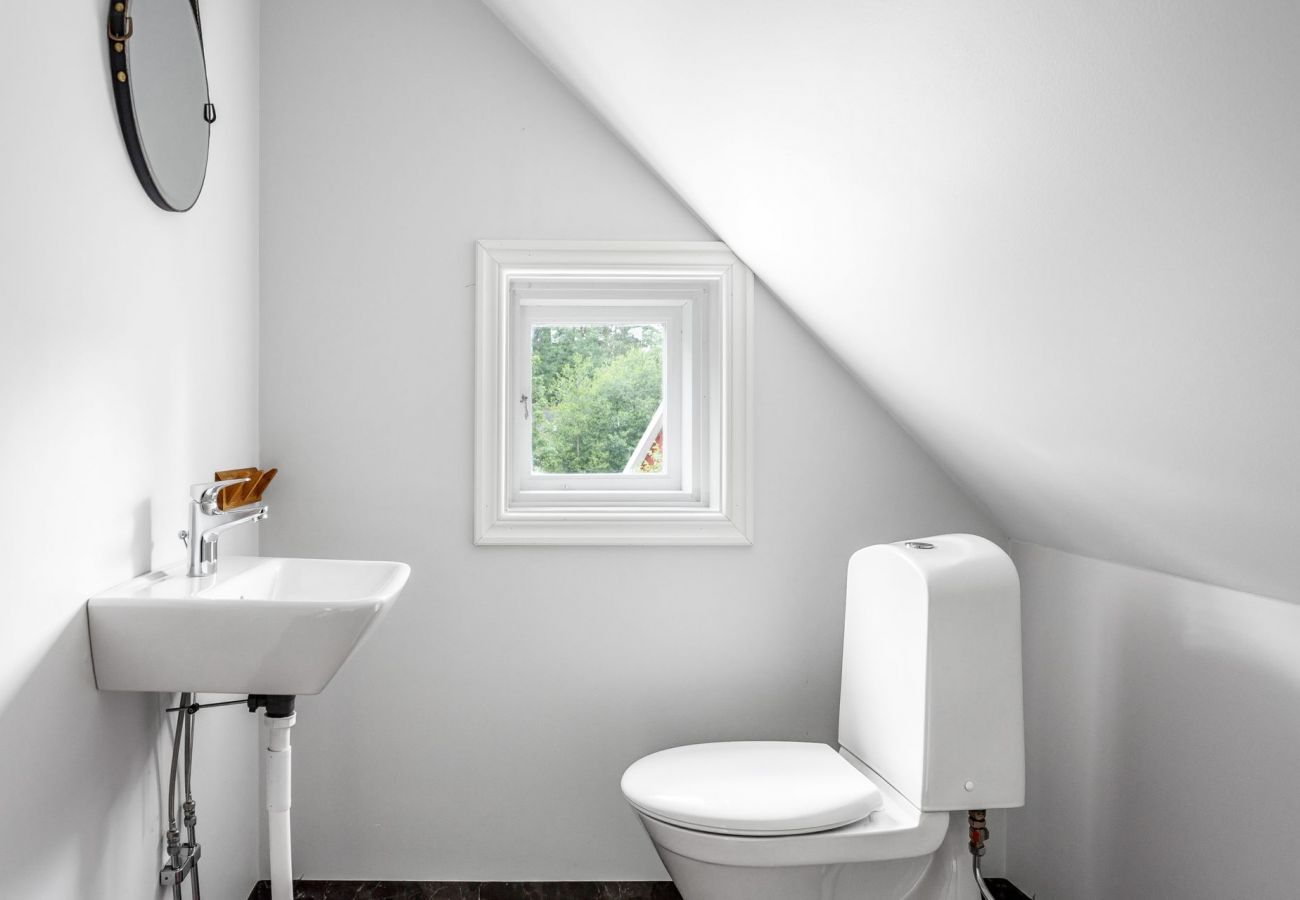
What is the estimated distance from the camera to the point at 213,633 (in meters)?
1.27

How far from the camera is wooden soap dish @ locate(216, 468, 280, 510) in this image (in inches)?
61.7

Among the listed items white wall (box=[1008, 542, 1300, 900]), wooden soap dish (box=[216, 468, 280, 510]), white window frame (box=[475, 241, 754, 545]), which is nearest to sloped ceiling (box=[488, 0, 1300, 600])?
white wall (box=[1008, 542, 1300, 900])

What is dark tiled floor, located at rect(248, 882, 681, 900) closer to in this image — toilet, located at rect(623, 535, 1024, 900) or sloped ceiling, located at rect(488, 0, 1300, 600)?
toilet, located at rect(623, 535, 1024, 900)

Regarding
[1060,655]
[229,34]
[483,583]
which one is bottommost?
[1060,655]

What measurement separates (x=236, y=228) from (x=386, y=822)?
54.7 inches

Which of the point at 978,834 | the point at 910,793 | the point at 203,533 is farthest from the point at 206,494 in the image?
the point at 978,834

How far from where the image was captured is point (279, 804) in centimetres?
151

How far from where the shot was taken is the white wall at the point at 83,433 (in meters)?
1.11

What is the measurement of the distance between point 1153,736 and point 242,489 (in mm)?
1776

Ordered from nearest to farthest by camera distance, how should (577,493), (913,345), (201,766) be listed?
→ (913,345), (201,766), (577,493)

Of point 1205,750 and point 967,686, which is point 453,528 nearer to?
point 967,686

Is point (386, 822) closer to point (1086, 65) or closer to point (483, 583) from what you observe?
point (483, 583)

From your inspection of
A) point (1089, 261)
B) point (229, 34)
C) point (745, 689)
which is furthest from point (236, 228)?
point (1089, 261)

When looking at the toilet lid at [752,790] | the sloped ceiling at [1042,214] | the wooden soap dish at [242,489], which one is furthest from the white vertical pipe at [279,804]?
the sloped ceiling at [1042,214]
